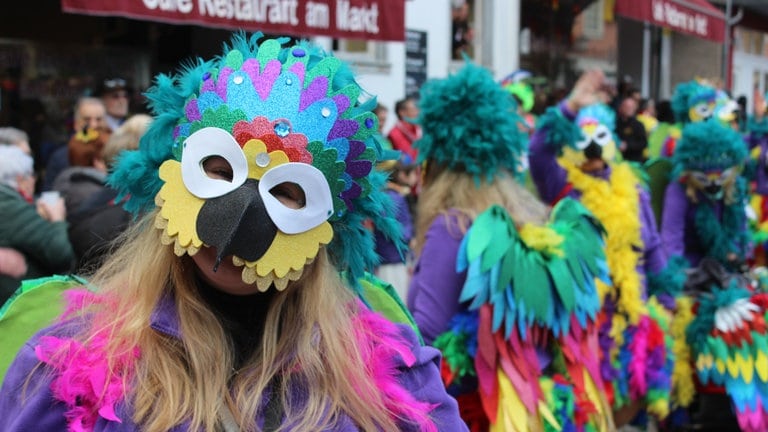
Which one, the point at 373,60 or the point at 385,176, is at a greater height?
the point at 373,60

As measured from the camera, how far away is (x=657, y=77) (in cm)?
1669

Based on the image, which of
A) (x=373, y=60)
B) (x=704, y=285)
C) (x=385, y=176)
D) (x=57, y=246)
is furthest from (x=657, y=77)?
(x=385, y=176)

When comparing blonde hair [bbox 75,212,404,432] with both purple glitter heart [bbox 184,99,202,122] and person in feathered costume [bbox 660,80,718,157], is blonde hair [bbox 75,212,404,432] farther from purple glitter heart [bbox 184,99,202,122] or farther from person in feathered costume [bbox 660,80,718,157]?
person in feathered costume [bbox 660,80,718,157]

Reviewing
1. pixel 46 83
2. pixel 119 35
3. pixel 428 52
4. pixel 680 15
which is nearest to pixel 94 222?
pixel 46 83

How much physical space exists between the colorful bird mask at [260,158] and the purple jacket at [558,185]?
2.78 metres

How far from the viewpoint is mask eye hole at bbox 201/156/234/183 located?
1.81 m

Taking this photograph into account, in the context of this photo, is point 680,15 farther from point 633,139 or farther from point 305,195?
point 305,195

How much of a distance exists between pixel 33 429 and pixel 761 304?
3718mm

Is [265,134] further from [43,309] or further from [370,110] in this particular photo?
[43,309]

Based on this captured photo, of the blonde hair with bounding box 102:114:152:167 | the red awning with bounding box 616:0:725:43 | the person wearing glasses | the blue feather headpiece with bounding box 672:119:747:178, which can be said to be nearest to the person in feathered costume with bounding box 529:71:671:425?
the blue feather headpiece with bounding box 672:119:747:178

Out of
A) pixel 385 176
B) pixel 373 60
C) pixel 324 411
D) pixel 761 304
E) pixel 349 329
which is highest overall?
pixel 373 60

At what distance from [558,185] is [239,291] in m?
3.02

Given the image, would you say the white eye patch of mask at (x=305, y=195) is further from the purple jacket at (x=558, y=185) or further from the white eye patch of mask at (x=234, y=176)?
the purple jacket at (x=558, y=185)

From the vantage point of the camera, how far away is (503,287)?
3.13 metres
